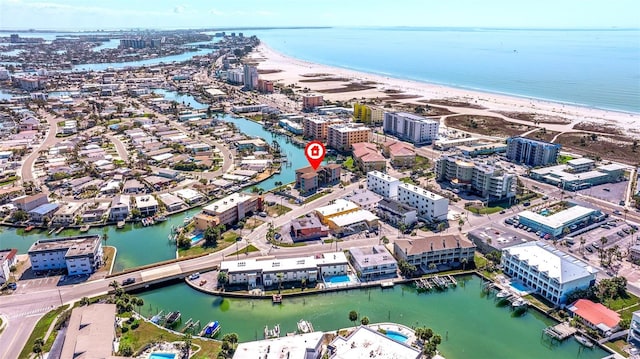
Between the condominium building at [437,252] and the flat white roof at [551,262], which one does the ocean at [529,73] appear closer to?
the flat white roof at [551,262]

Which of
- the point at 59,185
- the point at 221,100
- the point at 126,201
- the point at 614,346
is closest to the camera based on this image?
the point at 614,346

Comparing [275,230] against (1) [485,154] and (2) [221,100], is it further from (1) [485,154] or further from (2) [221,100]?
(2) [221,100]

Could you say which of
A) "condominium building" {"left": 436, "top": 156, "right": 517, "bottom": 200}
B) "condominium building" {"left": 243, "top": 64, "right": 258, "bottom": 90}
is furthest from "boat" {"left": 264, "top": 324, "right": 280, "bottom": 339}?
"condominium building" {"left": 243, "top": 64, "right": 258, "bottom": 90}

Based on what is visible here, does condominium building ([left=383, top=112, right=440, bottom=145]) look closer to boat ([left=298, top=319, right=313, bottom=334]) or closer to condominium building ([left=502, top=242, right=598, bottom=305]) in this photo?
condominium building ([left=502, top=242, right=598, bottom=305])

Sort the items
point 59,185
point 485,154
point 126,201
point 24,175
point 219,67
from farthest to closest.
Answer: point 219,67 → point 485,154 → point 24,175 → point 59,185 → point 126,201

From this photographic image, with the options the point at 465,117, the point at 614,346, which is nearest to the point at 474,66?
the point at 465,117
